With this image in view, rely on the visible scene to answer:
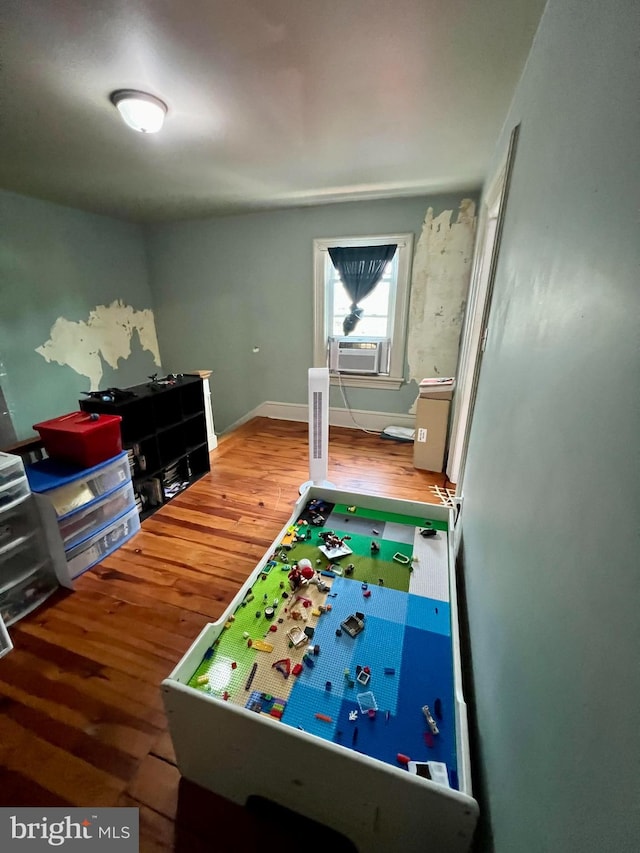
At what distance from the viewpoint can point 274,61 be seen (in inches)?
50.6

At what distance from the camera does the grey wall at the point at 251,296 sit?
11.1 ft

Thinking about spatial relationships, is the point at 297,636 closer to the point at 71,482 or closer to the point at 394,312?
the point at 71,482

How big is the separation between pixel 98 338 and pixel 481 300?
3.90m

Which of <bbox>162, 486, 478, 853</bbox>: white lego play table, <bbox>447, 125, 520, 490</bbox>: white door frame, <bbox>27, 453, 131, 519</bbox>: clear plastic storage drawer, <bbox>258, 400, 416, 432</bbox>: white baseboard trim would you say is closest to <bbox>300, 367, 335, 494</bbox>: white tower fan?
<bbox>447, 125, 520, 490</bbox>: white door frame

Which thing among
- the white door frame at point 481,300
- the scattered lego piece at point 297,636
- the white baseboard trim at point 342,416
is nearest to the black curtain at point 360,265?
the white door frame at point 481,300

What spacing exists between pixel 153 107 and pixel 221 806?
272 centimetres

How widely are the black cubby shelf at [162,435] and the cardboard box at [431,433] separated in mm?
1866

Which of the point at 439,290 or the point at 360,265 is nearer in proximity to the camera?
the point at 439,290

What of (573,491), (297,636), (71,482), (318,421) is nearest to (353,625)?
(297,636)

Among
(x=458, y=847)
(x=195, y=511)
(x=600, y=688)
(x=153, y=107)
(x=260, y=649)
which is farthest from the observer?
(x=195, y=511)

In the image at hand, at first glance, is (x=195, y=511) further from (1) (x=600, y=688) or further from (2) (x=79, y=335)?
(2) (x=79, y=335)

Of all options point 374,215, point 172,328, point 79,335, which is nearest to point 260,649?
point 374,215

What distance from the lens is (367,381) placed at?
368 cm

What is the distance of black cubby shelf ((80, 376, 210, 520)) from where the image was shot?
7.30 ft
